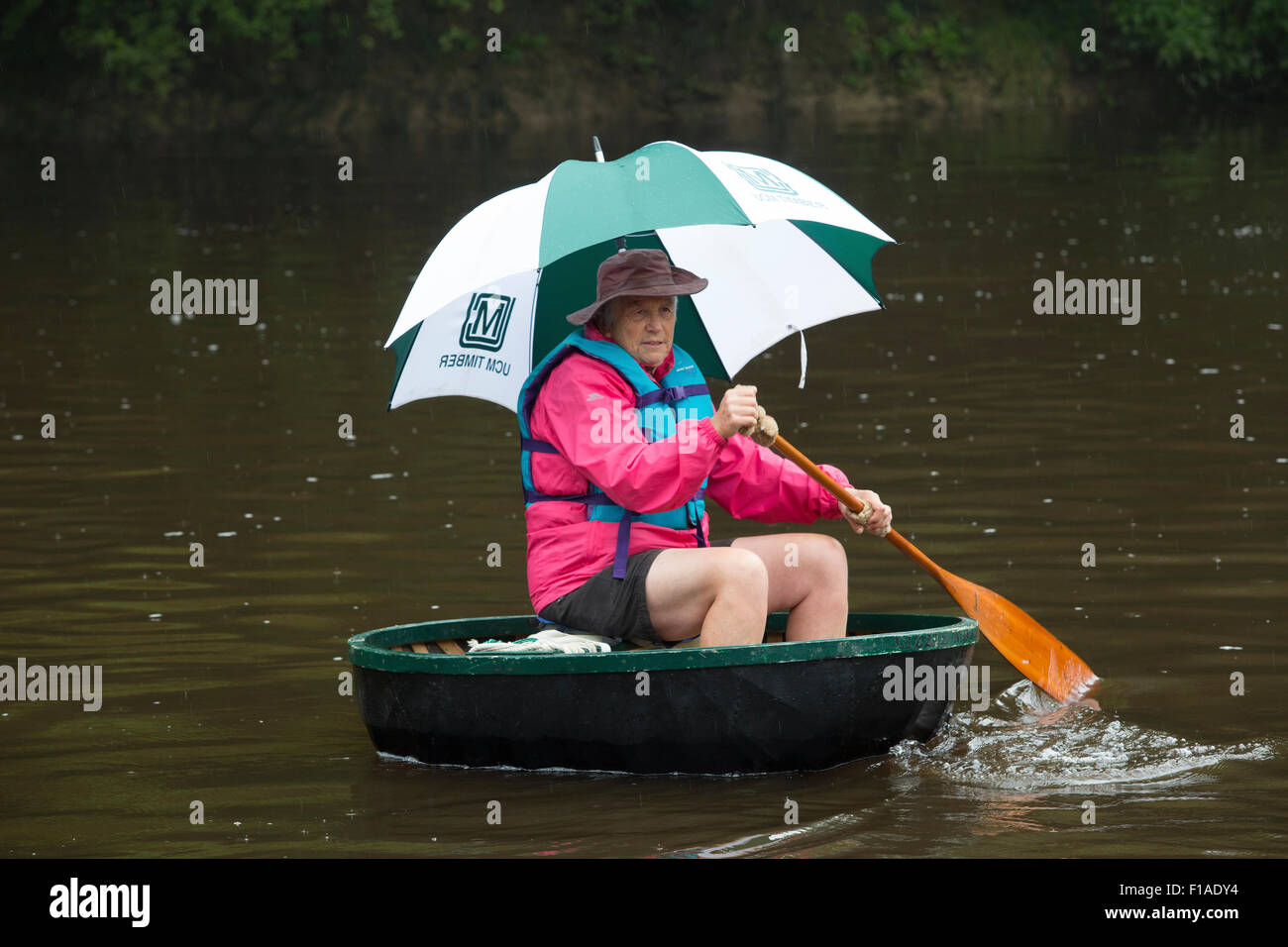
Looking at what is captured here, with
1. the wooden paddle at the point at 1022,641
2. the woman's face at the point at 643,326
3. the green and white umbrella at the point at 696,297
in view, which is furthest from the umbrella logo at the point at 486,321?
the wooden paddle at the point at 1022,641

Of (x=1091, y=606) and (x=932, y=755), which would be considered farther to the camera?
(x=1091, y=606)

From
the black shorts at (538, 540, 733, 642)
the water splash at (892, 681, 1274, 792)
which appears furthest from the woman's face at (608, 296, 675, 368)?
the water splash at (892, 681, 1274, 792)

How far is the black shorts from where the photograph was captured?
5.27m

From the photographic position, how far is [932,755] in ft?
18.1

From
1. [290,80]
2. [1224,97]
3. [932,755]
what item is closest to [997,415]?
[932,755]

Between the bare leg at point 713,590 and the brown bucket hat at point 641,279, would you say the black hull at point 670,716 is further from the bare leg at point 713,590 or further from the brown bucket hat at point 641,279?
the brown bucket hat at point 641,279

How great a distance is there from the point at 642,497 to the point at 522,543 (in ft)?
10.1

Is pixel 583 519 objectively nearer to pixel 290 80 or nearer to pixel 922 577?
pixel 922 577

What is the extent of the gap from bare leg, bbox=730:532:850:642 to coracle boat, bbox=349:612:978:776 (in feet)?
0.73

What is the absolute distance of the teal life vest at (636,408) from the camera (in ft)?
17.4

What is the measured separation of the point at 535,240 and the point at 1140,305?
1009cm

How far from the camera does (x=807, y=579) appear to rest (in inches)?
214

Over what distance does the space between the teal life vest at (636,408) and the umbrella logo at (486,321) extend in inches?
21.7

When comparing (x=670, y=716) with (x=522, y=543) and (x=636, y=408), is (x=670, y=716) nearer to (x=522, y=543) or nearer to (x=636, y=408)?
(x=636, y=408)
